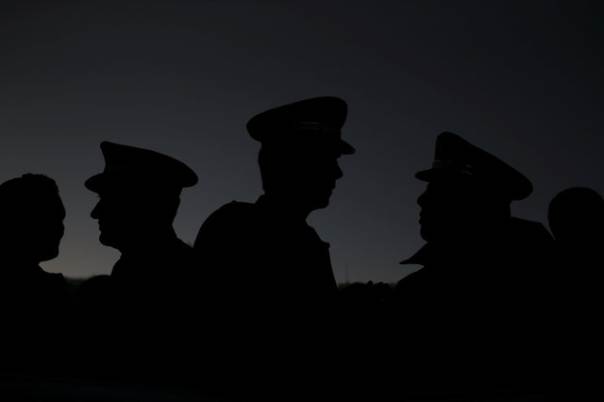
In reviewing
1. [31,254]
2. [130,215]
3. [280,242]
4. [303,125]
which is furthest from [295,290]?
[31,254]

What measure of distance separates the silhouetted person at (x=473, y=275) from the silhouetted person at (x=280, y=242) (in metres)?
0.82

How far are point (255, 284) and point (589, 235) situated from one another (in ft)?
11.7

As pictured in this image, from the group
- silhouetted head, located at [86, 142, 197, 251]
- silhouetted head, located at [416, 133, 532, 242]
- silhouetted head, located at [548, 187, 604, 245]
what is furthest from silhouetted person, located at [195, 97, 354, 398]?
silhouetted head, located at [548, 187, 604, 245]

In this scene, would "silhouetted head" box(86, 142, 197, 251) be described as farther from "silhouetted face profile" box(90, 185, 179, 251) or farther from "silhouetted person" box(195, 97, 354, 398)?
"silhouetted person" box(195, 97, 354, 398)


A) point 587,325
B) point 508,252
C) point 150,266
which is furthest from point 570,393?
point 150,266

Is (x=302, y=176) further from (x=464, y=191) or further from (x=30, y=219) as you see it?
(x=30, y=219)

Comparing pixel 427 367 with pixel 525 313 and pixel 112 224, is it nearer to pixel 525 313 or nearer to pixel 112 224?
pixel 525 313

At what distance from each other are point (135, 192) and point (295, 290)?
2.48 m

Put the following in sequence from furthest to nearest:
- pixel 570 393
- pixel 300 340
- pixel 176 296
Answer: pixel 176 296
pixel 300 340
pixel 570 393

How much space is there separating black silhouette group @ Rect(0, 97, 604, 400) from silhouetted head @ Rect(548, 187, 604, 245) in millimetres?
20

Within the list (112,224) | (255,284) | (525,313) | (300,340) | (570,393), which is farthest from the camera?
(112,224)

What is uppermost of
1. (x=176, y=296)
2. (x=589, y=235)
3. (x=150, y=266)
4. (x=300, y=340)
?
(x=589, y=235)

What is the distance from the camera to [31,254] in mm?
4645

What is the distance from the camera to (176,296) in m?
4.36
